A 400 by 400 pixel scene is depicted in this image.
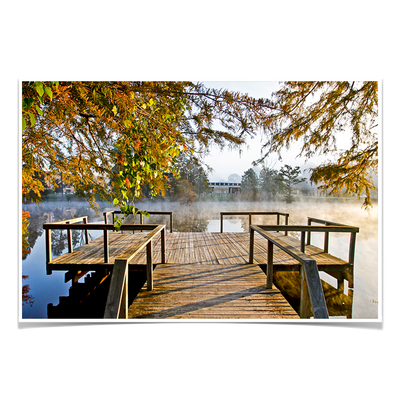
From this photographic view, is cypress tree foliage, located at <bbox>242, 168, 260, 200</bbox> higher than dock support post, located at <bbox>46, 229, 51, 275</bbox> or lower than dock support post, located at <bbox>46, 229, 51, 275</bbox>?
higher

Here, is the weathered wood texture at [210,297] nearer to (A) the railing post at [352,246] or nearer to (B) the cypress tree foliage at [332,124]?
(B) the cypress tree foliage at [332,124]

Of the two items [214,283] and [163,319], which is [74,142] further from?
[214,283]

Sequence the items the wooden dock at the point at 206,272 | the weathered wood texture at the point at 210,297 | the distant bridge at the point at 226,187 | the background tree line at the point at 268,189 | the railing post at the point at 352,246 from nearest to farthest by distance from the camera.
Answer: the wooden dock at the point at 206,272
the weathered wood texture at the point at 210,297
the railing post at the point at 352,246
the distant bridge at the point at 226,187
the background tree line at the point at 268,189

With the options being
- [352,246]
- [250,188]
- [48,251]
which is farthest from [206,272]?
[250,188]

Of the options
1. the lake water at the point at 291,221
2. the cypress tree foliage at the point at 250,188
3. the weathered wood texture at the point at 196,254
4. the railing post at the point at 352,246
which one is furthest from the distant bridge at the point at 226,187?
the railing post at the point at 352,246

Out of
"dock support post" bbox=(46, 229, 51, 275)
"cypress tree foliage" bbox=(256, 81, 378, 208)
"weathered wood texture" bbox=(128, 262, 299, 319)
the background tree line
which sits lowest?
"weathered wood texture" bbox=(128, 262, 299, 319)

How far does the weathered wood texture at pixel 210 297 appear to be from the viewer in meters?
1.85

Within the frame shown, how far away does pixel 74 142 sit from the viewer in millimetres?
2389

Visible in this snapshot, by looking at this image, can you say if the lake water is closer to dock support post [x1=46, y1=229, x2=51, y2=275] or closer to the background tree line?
dock support post [x1=46, y1=229, x2=51, y2=275]

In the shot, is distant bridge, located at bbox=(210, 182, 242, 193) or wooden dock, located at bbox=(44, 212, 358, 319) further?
distant bridge, located at bbox=(210, 182, 242, 193)

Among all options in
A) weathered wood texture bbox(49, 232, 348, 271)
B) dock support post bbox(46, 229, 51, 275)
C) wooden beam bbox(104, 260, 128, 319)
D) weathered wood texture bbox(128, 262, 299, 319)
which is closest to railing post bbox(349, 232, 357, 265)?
weathered wood texture bbox(49, 232, 348, 271)

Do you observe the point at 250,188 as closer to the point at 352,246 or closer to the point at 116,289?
the point at 352,246

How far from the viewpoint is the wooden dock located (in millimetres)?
1468
